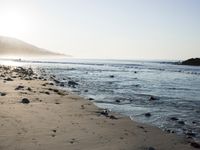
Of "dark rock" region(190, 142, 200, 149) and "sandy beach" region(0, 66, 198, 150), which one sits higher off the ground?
"sandy beach" region(0, 66, 198, 150)

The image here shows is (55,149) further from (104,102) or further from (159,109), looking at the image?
(104,102)

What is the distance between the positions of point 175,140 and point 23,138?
5.79 metres

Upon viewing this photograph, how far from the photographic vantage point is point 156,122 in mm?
18172

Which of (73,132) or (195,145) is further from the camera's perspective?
(73,132)

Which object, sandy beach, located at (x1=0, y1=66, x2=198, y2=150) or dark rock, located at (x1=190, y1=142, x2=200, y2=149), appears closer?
sandy beach, located at (x1=0, y1=66, x2=198, y2=150)

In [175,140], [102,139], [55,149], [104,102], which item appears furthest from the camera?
[104,102]

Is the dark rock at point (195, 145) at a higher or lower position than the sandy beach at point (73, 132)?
lower

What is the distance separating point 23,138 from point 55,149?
159 cm

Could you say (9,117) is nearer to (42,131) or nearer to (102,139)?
(42,131)

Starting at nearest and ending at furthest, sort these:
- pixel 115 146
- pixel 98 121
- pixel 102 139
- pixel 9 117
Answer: pixel 115 146
pixel 102 139
pixel 9 117
pixel 98 121

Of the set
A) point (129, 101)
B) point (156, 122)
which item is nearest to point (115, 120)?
point (156, 122)

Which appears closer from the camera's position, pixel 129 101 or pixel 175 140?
pixel 175 140

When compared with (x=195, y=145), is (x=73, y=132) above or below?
above

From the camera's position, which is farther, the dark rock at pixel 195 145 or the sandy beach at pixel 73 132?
the dark rock at pixel 195 145
